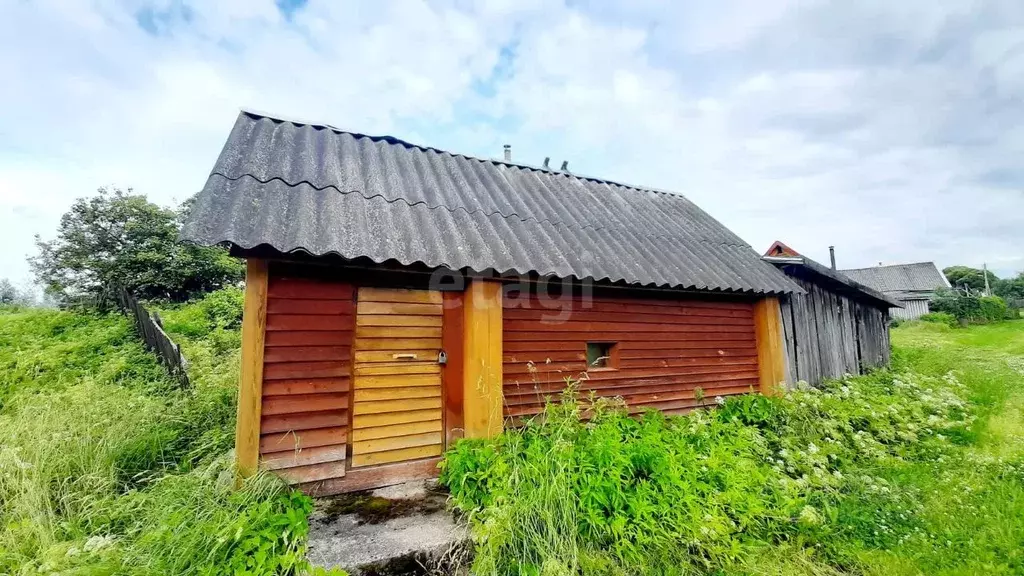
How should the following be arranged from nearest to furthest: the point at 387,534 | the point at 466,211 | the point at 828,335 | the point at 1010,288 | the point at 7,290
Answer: the point at 387,534 → the point at 466,211 → the point at 828,335 → the point at 7,290 → the point at 1010,288

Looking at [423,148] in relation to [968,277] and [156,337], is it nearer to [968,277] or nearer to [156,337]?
[156,337]

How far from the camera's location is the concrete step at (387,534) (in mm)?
2449

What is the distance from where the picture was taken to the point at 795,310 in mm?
6824

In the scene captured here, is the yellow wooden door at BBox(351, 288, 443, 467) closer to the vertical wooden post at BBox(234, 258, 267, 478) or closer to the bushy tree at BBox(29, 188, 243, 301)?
the vertical wooden post at BBox(234, 258, 267, 478)

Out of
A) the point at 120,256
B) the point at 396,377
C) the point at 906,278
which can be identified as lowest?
the point at 396,377

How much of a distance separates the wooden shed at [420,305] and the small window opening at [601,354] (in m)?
0.02

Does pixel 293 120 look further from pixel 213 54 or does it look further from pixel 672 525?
pixel 672 525

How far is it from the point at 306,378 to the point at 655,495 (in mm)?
2921

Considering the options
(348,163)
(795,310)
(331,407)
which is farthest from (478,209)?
(795,310)

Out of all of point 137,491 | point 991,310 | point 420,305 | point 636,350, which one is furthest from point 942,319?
point 137,491

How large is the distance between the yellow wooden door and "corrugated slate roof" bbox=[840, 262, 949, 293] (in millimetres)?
40274

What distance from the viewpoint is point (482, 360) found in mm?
3768

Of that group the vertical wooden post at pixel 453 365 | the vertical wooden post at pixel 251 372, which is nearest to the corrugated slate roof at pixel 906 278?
the vertical wooden post at pixel 453 365

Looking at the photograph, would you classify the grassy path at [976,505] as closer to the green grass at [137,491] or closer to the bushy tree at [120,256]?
the green grass at [137,491]
